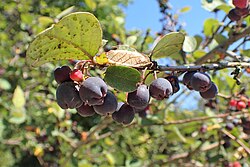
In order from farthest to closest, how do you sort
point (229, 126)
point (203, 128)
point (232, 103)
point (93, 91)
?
1. point (203, 128)
2. point (229, 126)
3. point (232, 103)
4. point (93, 91)

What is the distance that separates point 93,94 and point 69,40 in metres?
0.12

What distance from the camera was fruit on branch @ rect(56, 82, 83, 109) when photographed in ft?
2.53


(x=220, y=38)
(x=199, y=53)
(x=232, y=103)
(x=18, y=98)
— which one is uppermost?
(x=220, y=38)

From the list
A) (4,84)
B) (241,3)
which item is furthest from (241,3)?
(4,84)

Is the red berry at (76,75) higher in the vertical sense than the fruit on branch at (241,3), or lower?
lower

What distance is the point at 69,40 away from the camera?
75 centimetres

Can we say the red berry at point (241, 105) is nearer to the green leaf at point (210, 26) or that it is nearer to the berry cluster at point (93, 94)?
the green leaf at point (210, 26)

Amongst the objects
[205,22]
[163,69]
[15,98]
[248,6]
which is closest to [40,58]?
[163,69]

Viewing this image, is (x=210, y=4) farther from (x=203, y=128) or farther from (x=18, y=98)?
(x=18, y=98)

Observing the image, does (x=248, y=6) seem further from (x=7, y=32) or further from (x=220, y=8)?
(x=7, y=32)

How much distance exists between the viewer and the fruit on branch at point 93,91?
74 centimetres

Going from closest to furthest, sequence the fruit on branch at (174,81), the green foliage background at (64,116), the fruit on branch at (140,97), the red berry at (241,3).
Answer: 1. the fruit on branch at (140,97)
2. the fruit on branch at (174,81)
3. the red berry at (241,3)
4. the green foliage background at (64,116)

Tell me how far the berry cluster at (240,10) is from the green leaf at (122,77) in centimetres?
53

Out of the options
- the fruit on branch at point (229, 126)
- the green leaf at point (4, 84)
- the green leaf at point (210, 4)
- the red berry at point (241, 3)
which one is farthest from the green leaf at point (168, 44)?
the green leaf at point (4, 84)
